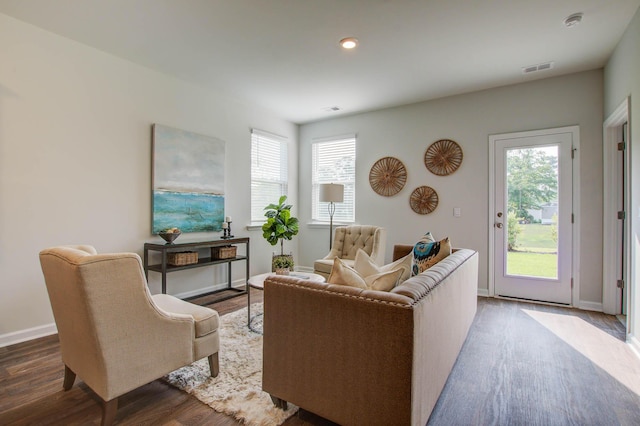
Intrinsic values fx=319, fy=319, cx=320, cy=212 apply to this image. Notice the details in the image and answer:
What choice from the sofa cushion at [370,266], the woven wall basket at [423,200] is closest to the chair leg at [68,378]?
the sofa cushion at [370,266]

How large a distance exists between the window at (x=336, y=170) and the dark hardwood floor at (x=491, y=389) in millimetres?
2897

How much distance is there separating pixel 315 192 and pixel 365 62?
8.89 feet

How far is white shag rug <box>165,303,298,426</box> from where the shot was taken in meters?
1.77

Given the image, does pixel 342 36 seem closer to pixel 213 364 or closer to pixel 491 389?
pixel 213 364

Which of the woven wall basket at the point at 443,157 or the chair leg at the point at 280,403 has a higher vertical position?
the woven wall basket at the point at 443,157

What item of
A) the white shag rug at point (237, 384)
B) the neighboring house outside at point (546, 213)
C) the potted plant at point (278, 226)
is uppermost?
the neighboring house outside at point (546, 213)

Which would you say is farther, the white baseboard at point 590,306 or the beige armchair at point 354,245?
the beige armchair at point 354,245

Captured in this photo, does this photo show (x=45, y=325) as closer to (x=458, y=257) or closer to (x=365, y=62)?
(x=458, y=257)

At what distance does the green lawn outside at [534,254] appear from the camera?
3.83 metres

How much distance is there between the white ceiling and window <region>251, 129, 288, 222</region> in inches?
45.7

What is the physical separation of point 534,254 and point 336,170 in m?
3.09

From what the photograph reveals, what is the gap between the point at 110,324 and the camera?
160 centimetres

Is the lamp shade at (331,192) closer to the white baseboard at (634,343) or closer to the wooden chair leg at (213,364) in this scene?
the wooden chair leg at (213,364)

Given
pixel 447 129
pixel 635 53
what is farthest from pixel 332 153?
pixel 635 53
